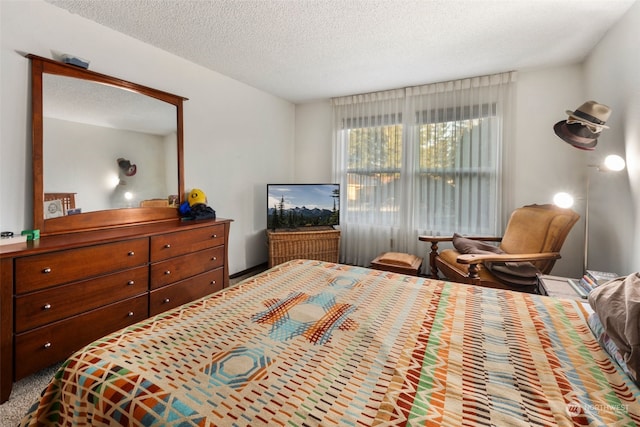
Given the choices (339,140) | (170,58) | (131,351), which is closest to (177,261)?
(131,351)

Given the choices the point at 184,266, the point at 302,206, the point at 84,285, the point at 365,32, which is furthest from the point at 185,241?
the point at 365,32

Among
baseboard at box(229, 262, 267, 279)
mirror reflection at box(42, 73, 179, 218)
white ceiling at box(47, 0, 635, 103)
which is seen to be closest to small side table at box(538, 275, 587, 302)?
white ceiling at box(47, 0, 635, 103)

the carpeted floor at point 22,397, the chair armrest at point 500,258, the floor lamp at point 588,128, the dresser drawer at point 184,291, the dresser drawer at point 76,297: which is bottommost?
the carpeted floor at point 22,397

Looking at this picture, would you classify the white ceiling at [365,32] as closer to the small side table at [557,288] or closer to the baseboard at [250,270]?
the small side table at [557,288]

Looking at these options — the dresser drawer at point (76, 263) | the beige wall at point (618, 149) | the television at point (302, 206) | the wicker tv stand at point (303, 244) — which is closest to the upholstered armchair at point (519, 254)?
the beige wall at point (618, 149)

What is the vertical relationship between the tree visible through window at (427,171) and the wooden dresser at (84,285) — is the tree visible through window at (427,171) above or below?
above

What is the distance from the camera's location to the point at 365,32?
2.47 meters

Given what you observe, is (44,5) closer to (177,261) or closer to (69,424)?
(177,261)

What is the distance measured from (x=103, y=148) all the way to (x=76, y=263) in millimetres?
1058

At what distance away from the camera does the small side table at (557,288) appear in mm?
1885

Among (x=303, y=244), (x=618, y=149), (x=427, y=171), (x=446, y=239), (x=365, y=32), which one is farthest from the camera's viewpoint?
(x=303, y=244)

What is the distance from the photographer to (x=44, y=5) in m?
2.06

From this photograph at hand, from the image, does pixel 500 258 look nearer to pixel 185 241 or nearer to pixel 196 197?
pixel 185 241

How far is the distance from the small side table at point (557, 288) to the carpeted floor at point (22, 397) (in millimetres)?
3124
